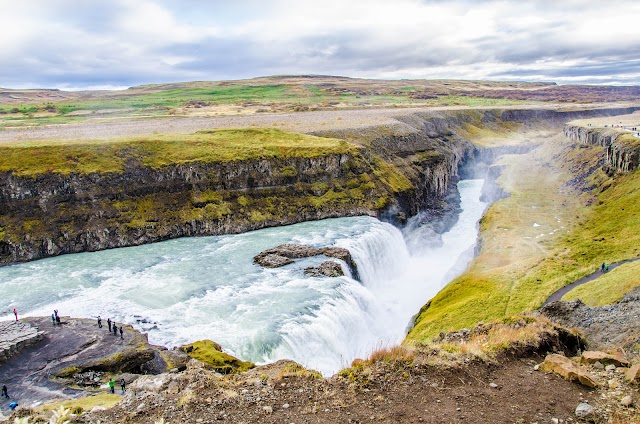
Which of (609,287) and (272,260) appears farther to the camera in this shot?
(272,260)

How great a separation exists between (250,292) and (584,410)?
32230 millimetres

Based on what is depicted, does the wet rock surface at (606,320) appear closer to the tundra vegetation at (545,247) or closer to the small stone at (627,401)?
the tundra vegetation at (545,247)

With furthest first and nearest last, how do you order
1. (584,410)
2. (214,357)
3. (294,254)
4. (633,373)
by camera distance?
(294,254), (214,357), (633,373), (584,410)

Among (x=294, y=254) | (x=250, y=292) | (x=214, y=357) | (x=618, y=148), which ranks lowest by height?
(x=250, y=292)

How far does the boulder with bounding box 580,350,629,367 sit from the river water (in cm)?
1076

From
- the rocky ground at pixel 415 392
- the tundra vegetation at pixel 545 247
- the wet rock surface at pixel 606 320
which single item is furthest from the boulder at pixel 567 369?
the tundra vegetation at pixel 545 247

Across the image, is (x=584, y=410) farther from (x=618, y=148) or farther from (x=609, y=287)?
(x=618, y=148)

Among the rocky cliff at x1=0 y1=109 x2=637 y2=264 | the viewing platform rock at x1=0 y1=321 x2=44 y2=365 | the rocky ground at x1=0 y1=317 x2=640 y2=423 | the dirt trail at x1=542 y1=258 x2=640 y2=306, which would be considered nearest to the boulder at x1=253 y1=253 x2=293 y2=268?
the rocky cliff at x1=0 y1=109 x2=637 y2=264

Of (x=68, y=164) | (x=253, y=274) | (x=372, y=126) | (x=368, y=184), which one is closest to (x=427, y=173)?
(x=372, y=126)

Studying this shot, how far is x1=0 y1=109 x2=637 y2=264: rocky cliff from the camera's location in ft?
187

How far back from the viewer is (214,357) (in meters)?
29.2

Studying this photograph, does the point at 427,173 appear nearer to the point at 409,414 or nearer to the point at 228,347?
the point at 228,347

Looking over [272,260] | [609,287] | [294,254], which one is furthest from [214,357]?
[609,287]

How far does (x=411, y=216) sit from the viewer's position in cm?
8281
